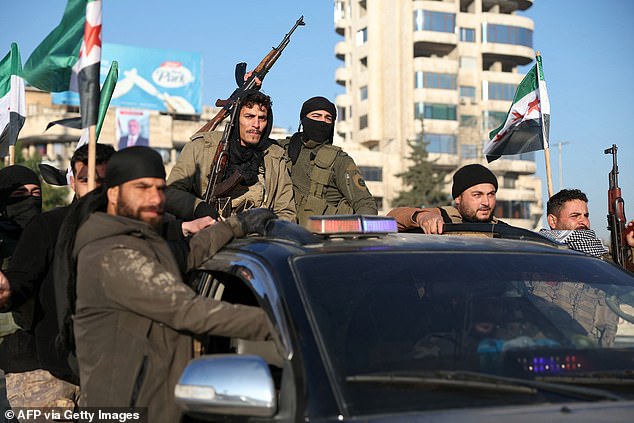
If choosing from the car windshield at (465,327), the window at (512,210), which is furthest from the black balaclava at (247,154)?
the window at (512,210)

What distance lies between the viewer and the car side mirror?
101 inches

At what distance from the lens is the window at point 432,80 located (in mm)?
74250

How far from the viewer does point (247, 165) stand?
5.58 metres

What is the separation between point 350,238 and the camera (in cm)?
330

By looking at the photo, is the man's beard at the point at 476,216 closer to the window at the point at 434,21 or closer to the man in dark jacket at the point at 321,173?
the man in dark jacket at the point at 321,173

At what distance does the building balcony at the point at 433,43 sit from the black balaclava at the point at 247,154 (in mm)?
70544

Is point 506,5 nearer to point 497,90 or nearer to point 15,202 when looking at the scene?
point 497,90

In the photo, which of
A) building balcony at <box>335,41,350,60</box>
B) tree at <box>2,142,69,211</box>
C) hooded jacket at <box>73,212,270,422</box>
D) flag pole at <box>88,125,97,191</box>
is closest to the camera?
hooded jacket at <box>73,212,270,422</box>

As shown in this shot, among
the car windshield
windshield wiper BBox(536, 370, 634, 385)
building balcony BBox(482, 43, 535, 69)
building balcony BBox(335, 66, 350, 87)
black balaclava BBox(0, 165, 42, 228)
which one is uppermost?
building balcony BBox(482, 43, 535, 69)

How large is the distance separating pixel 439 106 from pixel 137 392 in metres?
73.0

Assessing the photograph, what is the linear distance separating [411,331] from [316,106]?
356 cm

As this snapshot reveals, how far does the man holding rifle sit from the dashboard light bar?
6.88 feet

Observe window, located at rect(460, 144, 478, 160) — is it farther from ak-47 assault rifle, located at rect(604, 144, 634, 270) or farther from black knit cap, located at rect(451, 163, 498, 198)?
black knit cap, located at rect(451, 163, 498, 198)

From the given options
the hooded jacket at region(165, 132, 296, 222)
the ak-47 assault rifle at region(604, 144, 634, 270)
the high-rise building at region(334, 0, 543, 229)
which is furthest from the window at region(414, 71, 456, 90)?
the hooded jacket at region(165, 132, 296, 222)
